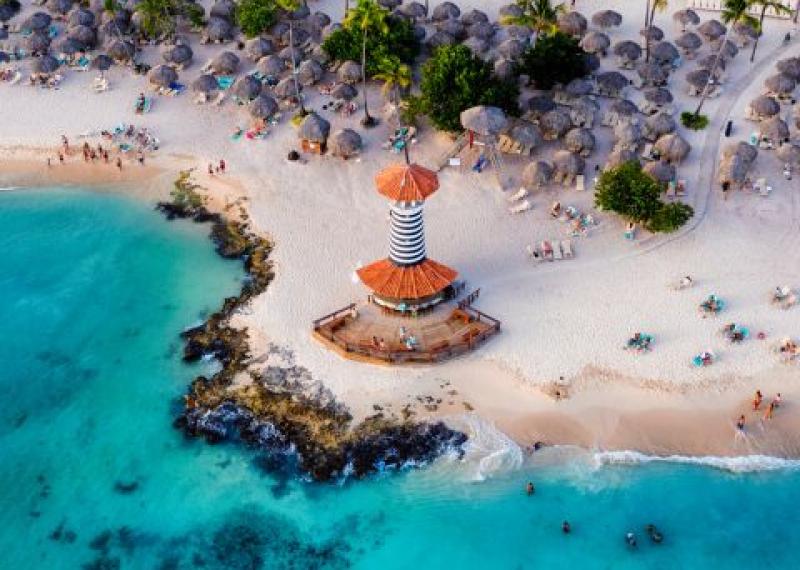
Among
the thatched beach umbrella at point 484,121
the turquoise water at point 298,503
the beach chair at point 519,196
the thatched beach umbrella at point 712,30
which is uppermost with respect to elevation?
the thatched beach umbrella at point 712,30

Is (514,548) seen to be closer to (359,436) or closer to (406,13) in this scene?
(359,436)

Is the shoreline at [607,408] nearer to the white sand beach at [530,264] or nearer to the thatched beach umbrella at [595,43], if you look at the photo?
the white sand beach at [530,264]

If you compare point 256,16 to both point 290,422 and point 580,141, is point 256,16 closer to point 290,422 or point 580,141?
point 580,141

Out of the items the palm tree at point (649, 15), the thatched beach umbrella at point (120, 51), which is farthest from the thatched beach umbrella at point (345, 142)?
the palm tree at point (649, 15)

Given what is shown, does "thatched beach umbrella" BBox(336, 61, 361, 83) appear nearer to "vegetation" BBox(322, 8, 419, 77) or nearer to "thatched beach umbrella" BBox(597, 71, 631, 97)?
"vegetation" BBox(322, 8, 419, 77)

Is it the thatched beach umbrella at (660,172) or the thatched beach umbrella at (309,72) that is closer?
the thatched beach umbrella at (660,172)

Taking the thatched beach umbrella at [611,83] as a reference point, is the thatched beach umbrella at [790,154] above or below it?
below

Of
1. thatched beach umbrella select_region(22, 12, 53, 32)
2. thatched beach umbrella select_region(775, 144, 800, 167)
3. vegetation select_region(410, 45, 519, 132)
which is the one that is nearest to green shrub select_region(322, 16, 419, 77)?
vegetation select_region(410, 45, 519, 132)
